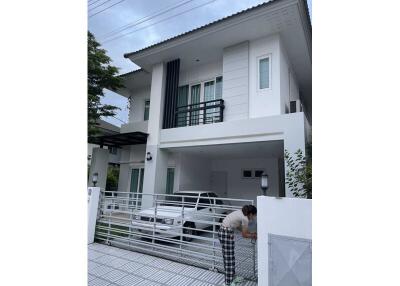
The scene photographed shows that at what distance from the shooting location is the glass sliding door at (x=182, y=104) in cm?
1058

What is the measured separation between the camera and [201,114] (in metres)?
9.84

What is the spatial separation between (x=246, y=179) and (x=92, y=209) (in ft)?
26.3

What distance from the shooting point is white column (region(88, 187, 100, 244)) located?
23.1 ft

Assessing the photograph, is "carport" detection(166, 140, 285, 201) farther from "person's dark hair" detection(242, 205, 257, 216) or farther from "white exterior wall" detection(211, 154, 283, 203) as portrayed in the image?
"person's dark hair" detection(242, 205, 257, 216)

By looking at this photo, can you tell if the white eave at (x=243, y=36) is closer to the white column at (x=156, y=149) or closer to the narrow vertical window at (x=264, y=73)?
the narrow vertical window at (x=264, y=73)

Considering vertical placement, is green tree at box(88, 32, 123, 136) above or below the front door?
above

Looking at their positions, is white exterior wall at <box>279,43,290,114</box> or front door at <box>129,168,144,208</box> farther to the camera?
front door at <box>129,168,144,208</box>

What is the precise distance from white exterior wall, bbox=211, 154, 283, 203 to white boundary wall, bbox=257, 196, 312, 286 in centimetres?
842

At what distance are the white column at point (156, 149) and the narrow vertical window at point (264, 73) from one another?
13.6 feet

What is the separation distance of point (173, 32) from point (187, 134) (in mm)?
4011

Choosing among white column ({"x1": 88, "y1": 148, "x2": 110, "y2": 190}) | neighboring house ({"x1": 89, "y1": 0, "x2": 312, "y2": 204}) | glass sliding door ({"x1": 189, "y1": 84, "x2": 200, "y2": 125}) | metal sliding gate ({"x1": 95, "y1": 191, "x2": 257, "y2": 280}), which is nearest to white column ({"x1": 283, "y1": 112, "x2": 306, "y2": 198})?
neighboring house ({"x1": 89, "y1": 0, "x2": 312, "y2": 204})

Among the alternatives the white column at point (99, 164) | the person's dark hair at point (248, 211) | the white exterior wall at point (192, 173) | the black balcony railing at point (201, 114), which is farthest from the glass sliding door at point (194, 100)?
the person's dark hair at point (248, 211)

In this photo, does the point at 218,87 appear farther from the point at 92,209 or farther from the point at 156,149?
the point at 92,209
